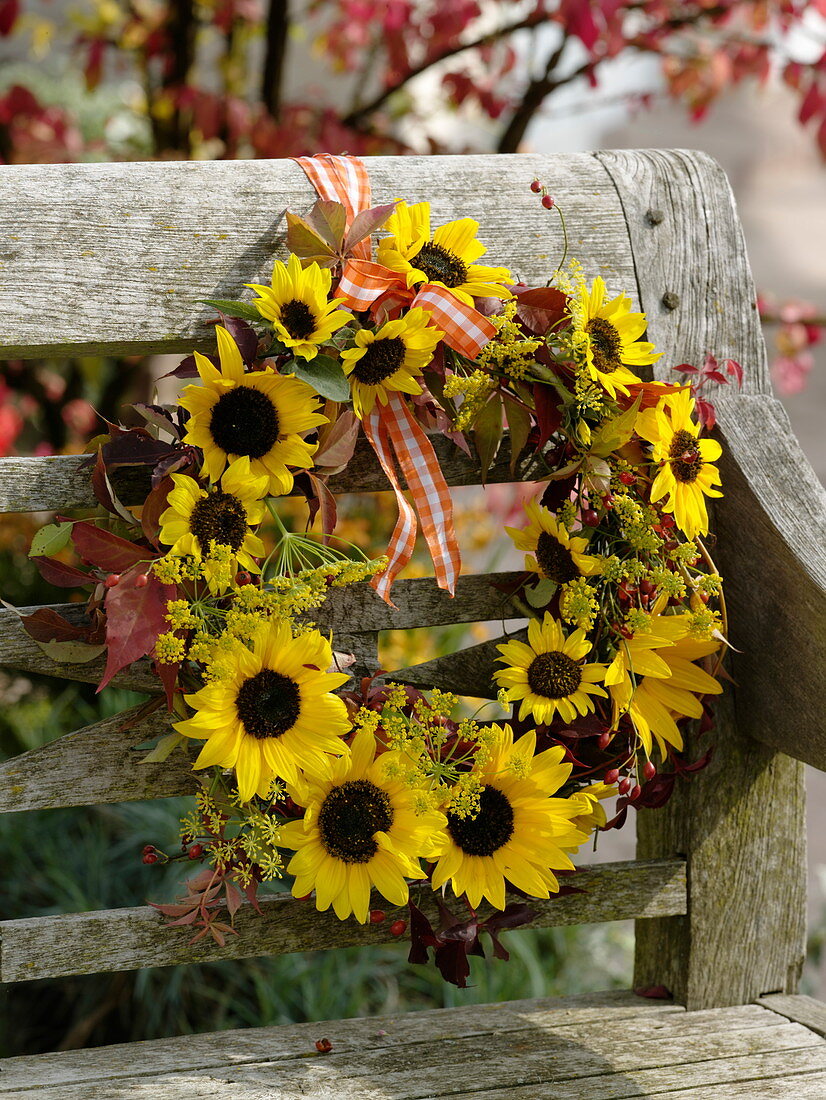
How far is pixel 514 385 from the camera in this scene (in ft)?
3.51

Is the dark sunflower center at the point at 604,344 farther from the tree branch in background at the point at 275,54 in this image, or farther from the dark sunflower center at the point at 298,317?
the tree branch in background at the point at 275,54

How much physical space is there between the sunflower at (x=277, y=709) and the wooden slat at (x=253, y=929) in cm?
23

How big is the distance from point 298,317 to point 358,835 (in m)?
0.47

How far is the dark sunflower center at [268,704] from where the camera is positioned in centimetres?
98

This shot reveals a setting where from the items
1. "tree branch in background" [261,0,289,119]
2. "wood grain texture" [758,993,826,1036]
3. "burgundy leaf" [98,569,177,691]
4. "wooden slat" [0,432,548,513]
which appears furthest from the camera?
"tree branch in background" [261,0,289,119]

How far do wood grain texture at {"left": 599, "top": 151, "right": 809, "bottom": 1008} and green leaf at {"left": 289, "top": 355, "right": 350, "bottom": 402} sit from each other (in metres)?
0.40

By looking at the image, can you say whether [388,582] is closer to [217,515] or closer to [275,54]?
[217,515]

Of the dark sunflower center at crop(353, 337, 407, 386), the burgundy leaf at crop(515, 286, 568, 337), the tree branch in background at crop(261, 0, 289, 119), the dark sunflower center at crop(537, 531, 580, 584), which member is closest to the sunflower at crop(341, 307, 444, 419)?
the dark sunflower center at crop(353, 337, 407, 386)

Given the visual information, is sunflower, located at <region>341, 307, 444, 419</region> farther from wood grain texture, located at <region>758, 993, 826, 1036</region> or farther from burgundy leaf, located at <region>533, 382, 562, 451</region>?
wood grain texture, located at <region>758, 993, 826, 1036</region>

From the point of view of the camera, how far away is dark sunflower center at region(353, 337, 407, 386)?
1016 millimetres

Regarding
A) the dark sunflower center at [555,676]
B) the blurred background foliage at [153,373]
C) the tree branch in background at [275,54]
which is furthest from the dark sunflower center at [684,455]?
the tree branch in background at [275,54]

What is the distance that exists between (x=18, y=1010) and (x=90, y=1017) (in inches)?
6.0

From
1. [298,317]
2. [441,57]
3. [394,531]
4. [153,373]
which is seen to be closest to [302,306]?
[298,317]

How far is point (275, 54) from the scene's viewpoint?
224cm
